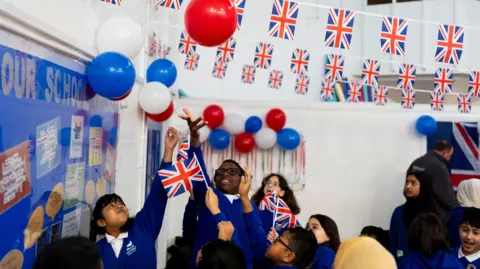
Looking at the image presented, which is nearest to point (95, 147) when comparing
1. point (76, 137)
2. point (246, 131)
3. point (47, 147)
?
point (76, 137)

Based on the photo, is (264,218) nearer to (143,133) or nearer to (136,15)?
(143,133)

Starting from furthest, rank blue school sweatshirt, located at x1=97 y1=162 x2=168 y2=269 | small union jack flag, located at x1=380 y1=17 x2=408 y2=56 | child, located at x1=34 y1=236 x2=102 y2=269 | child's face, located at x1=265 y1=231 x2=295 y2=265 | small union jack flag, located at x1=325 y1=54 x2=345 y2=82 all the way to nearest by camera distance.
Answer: small union jack flag, located at x1=325 y1=54 x2=345 y2=82 < small union jack flag, located at x1=380 y1=17 x2=408 y2=56 < blue school sweatshirt, located at x1=97 y1=162 x2=168 y2=269 < child's face, located at x1=265 y1=231 x2=295 y2=265 < child, located at x1=34 y1=236 x2=102 y2=269

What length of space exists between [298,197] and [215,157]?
108cm

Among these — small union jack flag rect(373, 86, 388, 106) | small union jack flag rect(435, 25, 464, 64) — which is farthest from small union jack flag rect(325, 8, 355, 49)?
small union jack flag rect(373, 86, 388, 106)

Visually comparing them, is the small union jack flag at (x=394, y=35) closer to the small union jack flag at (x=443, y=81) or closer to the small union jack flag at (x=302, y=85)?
the small union jack flag at (x=443, y=81)

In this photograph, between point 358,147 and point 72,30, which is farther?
point 358,147

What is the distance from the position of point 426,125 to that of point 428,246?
3.28 meters

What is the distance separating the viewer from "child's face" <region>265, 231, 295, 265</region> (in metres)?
1.99

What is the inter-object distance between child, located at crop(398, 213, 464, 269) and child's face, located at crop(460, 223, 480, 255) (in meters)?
0.33

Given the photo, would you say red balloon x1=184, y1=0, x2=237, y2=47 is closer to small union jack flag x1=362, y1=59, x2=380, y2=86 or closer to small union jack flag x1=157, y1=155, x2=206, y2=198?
small union jack flag x1=157, y1=155, x2=206, y2=198

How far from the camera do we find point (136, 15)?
151 inches

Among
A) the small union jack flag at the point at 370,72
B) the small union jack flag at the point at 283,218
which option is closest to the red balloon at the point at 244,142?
the small union jack flag at the point at 370,72

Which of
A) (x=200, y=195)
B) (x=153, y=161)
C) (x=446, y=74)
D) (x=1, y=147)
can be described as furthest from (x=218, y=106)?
(x=1, y=147)

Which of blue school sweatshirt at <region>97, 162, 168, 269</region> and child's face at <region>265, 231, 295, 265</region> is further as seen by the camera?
blue school sweatshirt at <region>97, 162, 168, 269</region>
